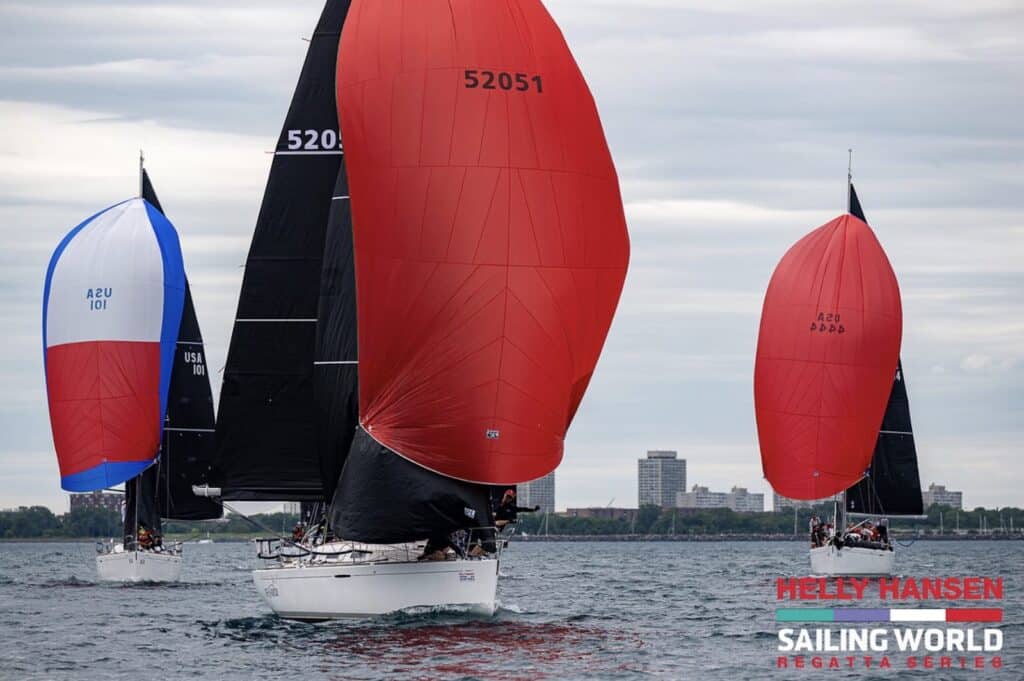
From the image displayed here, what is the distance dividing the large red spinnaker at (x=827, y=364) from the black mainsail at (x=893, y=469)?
2350 mm

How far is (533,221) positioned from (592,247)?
1139mm

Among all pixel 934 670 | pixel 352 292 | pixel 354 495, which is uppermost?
pixel 352 292

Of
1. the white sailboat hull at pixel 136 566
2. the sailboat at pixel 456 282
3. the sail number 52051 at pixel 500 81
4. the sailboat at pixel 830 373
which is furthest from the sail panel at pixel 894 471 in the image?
the sail number 52051 at pixel 500 81

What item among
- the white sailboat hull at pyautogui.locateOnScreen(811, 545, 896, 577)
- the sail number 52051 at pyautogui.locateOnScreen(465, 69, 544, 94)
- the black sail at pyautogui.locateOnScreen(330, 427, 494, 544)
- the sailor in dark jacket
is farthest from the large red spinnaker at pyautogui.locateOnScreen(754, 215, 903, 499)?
the sail number 52051 at pyautogui.locateOnScreen(465, 69, 544, 94)

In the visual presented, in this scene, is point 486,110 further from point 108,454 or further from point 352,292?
point 108,454

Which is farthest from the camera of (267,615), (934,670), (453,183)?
(267,615)

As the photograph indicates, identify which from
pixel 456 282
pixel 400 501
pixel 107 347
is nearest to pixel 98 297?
pixel 107 347

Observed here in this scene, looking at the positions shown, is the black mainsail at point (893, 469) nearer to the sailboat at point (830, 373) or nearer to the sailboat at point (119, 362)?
the sailboat at point (830, 373)

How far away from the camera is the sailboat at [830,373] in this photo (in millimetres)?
47969

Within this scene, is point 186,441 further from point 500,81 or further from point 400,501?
point 500,81

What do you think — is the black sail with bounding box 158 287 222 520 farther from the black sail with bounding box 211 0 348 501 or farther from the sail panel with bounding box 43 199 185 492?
the black sail with bounding box 211 0 348 501

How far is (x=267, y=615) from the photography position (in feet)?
100

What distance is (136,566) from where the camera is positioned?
43938mm

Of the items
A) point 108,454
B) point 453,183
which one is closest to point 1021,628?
point 453,183
